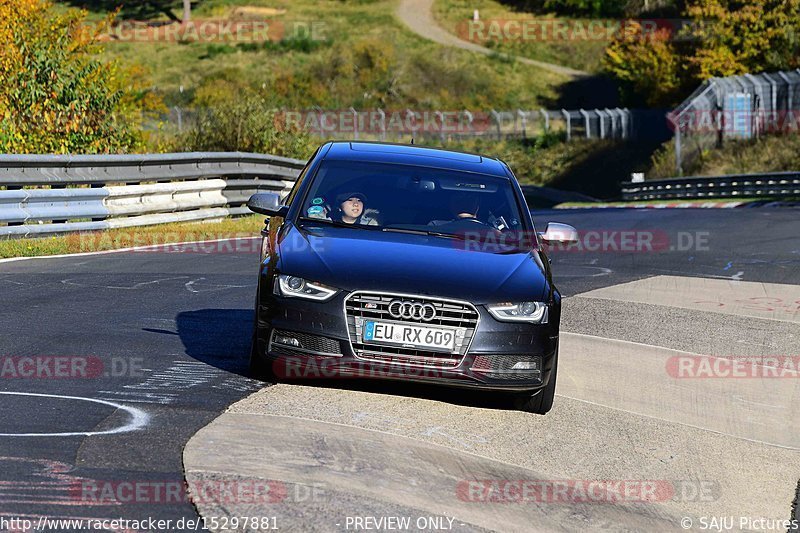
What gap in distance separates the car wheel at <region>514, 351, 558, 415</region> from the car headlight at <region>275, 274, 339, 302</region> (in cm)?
142

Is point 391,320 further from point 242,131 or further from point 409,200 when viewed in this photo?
point 242,131

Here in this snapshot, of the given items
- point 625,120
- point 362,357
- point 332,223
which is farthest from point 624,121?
point 362,357

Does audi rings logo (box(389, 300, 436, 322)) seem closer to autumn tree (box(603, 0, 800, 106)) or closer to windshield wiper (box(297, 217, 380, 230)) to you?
windshield wiper (box(297, 217, 380, 230))

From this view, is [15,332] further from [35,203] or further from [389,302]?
[35,203]

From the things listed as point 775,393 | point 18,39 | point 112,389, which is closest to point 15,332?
point 112,389

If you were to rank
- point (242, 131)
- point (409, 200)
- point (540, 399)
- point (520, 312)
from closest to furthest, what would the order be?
point (520, 312), point (540, 399), point (409, 200), point (242, 131)

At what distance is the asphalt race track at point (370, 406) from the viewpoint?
230 inches

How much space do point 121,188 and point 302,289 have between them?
1100cm

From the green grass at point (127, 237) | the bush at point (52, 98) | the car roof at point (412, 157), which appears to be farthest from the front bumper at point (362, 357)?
the bush at point (52, 98)

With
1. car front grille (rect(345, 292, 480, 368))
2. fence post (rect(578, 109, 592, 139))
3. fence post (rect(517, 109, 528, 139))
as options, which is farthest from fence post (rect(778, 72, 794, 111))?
car front grille (rect(345, 292, 480, 368))

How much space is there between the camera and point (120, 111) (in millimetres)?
23953

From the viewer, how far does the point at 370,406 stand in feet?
24.5

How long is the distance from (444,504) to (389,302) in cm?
183

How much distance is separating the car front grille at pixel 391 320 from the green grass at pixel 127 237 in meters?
8.25
